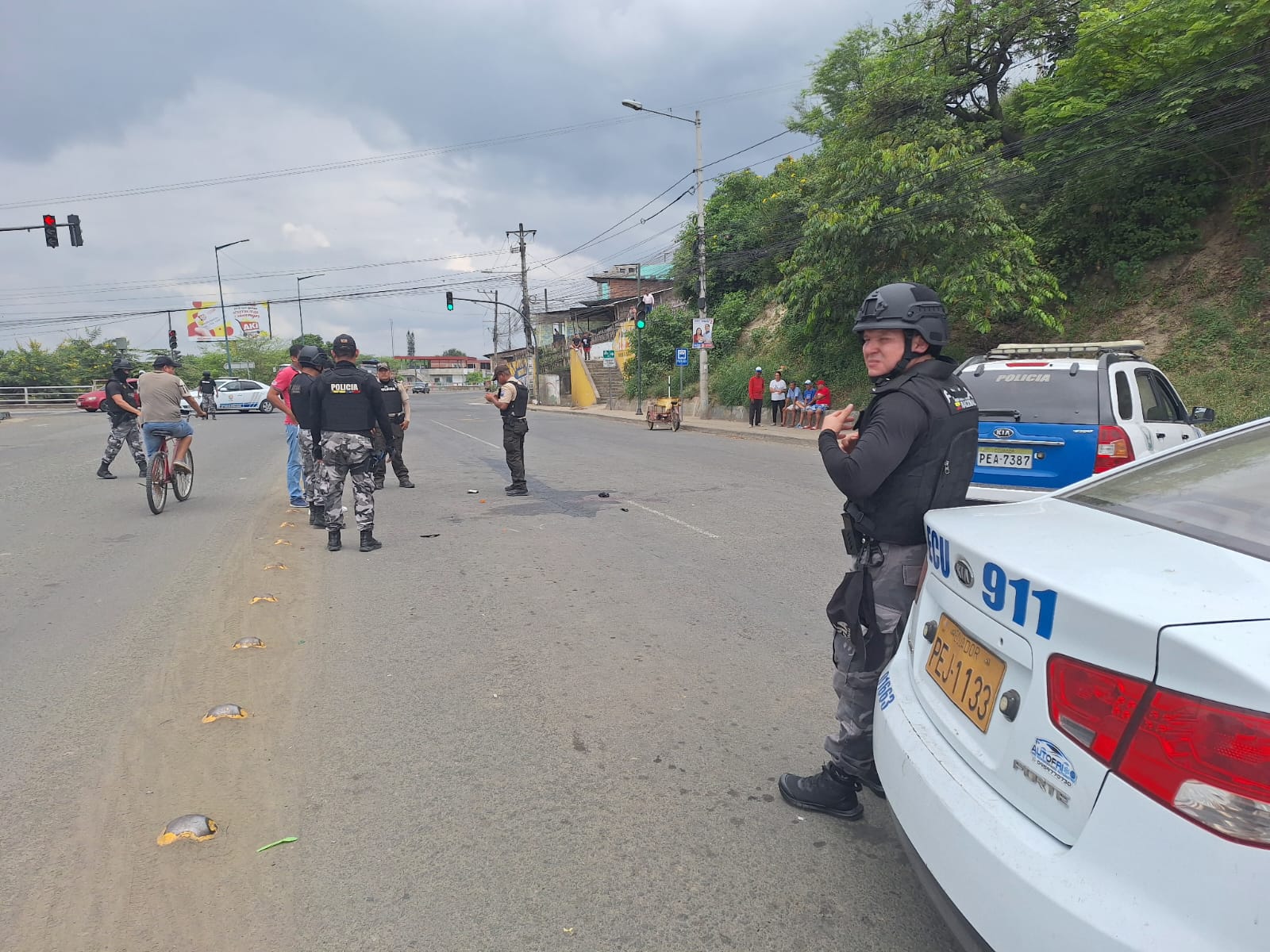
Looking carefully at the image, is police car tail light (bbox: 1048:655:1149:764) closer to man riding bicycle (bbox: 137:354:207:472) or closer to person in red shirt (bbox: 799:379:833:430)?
man riding bicycle (bbox: 137:354:207:472)

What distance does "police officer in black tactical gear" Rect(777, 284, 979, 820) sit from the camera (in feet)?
8.18

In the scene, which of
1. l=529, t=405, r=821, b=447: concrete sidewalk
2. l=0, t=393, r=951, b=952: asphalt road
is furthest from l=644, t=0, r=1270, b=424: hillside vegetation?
l=0, t=393, r=951, b=952: asphalt road

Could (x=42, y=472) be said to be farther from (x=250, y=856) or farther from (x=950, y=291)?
(x=950, y=291)

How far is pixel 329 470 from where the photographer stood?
7.33 m

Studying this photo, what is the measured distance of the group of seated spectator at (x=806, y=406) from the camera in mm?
21344

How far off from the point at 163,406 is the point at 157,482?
0.93 m

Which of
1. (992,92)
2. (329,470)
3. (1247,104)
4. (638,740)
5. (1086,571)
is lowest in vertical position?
(638,740)

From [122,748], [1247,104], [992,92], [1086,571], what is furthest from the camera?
[992,92]

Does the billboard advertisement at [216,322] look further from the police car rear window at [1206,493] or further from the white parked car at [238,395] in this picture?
the police car rear window at [1206,493]

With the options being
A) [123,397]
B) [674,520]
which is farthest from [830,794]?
[123,397]

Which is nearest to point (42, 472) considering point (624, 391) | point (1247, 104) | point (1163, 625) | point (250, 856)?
point (250, 856)

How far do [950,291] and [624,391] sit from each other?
2574 cm

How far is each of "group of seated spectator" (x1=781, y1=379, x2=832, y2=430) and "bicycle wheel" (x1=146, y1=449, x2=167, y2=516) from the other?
1612cm

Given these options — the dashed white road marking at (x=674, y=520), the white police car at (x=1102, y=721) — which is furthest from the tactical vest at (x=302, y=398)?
the white police car at (x=1102, y=721)
